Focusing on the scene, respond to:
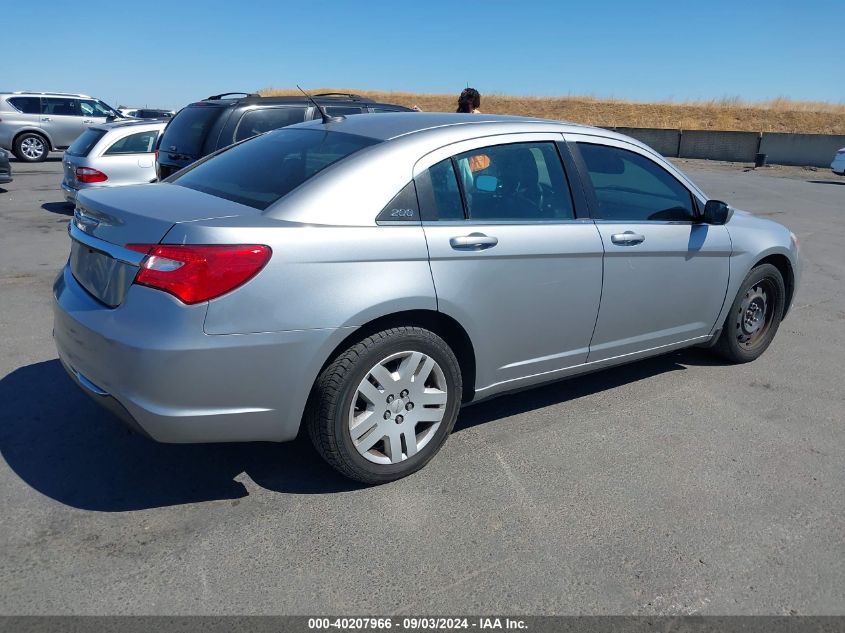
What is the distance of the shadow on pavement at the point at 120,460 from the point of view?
3311mm

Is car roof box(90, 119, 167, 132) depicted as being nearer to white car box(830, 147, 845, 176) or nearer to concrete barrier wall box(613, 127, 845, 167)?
white car box(830, 147, 845, 176)

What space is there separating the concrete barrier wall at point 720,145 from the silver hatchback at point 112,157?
28.1 m

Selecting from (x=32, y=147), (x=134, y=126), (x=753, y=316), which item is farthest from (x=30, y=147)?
(x=753, y=316)

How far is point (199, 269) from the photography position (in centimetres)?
286

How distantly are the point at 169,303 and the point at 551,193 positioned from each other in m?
2.13

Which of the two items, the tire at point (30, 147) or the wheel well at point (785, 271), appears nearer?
the wheel well at point (785, 271)

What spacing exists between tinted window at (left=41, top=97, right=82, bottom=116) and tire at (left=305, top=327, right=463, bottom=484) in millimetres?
21116

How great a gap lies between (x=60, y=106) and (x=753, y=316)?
69.0 ft

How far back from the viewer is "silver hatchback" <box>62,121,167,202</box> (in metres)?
10.2

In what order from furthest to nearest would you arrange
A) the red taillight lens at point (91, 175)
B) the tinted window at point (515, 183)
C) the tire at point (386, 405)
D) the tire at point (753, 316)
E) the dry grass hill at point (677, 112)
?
the dry grass hill at point (677, 112)
the red taillight lens at point (91, 175)
the tire at point (753, 316)
the tinted window at point (515, 183)
the tire at point (386, 405)

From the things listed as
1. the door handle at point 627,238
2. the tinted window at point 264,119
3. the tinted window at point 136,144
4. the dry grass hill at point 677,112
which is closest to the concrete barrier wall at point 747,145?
the dry grass hill at point 677,112

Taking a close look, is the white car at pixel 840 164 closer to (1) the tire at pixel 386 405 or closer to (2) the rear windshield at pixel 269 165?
(2) the rear windshield at pixel 269 165

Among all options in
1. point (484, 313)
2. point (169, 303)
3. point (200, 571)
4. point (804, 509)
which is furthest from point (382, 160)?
point (804, 509)

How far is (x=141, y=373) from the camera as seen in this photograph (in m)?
2.88
